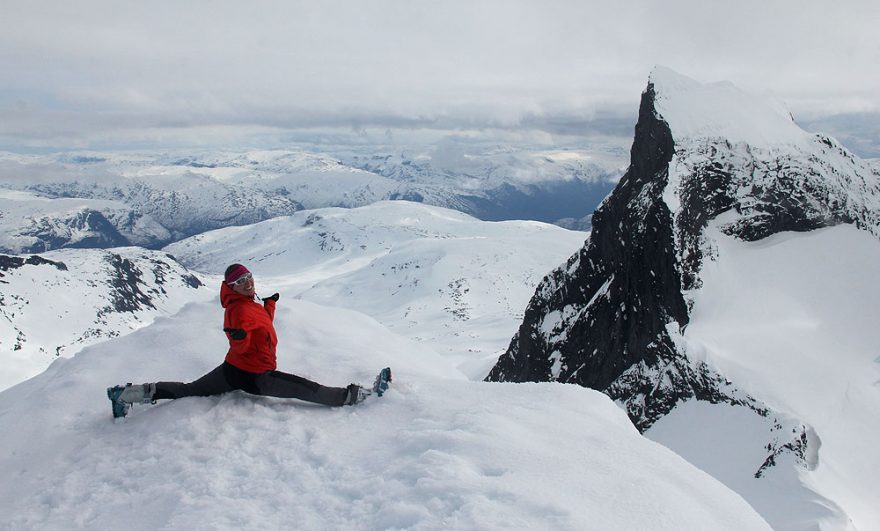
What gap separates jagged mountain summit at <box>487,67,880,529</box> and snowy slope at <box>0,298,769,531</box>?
3635cm

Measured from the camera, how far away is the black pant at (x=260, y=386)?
343 inches

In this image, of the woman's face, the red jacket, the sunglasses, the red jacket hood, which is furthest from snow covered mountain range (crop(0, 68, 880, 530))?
the sunglasses

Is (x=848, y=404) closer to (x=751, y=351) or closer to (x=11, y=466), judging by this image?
(x=751, y=351)

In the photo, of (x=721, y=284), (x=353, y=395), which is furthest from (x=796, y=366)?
(x=353, y=395)

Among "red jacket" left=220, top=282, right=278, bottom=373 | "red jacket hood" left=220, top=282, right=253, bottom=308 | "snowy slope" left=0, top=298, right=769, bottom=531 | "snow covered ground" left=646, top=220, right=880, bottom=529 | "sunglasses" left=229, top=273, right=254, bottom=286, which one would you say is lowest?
"snow covered ground" left=646, top=220, right=880, bottom=529

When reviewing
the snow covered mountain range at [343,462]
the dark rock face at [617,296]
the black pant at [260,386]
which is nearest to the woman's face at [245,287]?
the black pant at [260,386]

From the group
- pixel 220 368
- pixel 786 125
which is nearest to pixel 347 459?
pixel 220 368

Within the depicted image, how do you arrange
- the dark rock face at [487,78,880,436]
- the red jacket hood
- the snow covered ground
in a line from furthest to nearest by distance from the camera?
the dark rock face at [487,78,880,436], the snow covered ground, the red jacket hood

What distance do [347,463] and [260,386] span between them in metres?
Result: 2.43

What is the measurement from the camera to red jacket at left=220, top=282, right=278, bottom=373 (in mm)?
8586

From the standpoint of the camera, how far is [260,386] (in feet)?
28.6

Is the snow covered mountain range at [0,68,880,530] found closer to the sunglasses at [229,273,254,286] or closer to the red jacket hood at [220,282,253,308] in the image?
the red jacket hood at [220,282,253,308]

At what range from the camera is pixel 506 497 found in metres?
6.02

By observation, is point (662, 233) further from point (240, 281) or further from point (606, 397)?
point (240, 281)
